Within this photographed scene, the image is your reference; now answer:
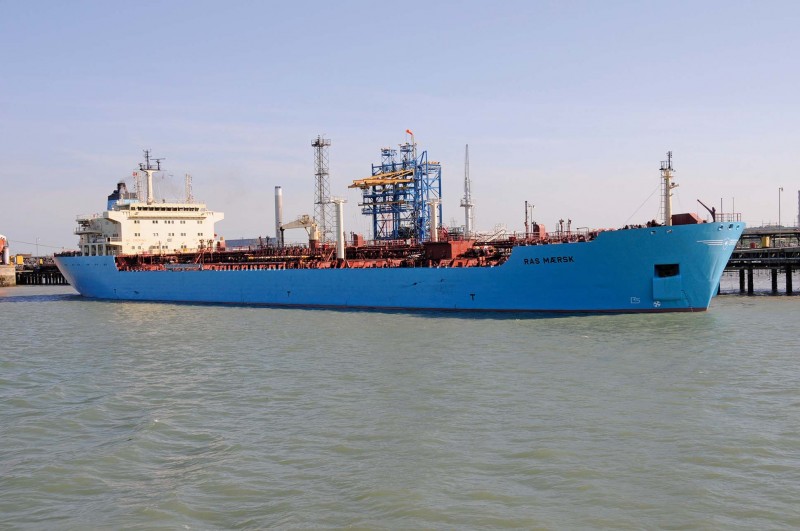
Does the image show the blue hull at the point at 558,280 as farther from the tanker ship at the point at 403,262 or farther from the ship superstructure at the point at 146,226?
the ship superstructure at the point at 146,226

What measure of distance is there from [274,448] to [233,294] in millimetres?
26024

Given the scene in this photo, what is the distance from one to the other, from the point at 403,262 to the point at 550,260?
8480 millimetres

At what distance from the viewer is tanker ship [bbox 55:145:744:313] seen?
2278cm

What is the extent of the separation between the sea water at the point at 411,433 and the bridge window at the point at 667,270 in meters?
4.27

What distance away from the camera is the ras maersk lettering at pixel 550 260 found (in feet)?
78.0

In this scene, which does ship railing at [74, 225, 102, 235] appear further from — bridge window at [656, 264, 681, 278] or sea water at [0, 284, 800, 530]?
bridge window at [656, 264, 681, 278]

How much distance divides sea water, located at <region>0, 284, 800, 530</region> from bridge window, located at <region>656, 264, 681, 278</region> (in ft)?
14.0

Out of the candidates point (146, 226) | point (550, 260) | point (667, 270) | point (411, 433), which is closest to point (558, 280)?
point (550, 260)

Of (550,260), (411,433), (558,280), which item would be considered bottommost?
(411,433)

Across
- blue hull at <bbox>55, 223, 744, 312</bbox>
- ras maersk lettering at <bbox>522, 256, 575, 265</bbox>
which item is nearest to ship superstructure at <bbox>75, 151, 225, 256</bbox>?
blue hull at <bbox>55, 223, 744, 312</bbox>

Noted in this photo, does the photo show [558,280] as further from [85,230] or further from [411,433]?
[85,230]

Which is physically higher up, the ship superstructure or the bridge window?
the ship superstructure

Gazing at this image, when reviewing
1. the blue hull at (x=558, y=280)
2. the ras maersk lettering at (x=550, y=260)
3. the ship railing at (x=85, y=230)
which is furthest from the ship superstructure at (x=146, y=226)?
the ras maersk lettering at (x=550, y=260)

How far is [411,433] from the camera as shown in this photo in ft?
32.6
